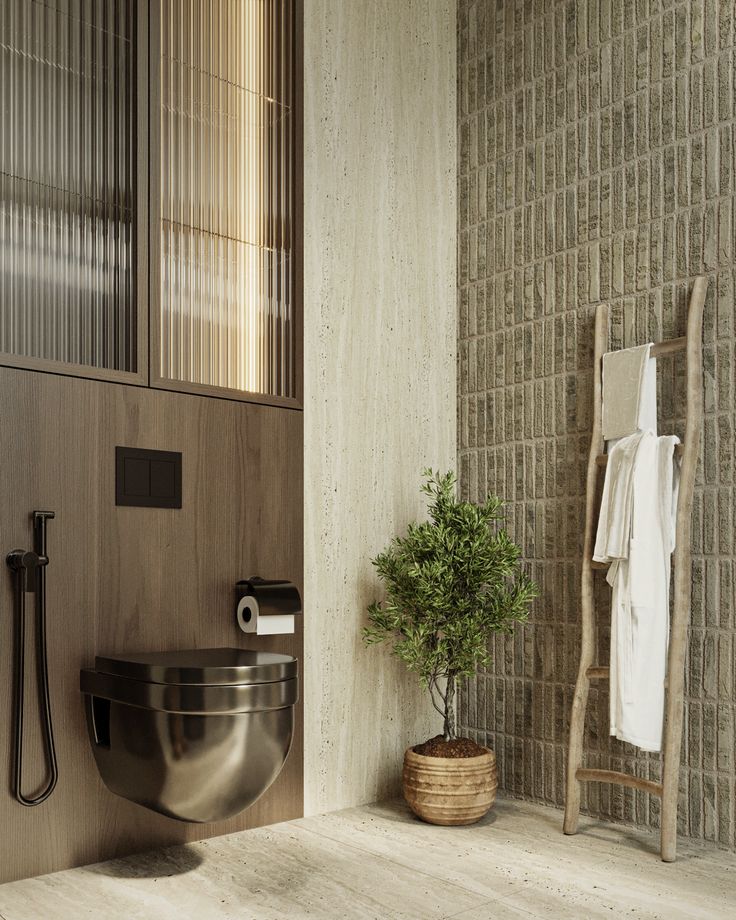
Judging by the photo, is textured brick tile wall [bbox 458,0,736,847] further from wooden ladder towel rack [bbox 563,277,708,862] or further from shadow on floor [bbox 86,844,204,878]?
shadow on floor [bbox 86,844,204,878]

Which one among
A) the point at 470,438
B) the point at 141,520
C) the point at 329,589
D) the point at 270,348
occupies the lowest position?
the point at 329,589

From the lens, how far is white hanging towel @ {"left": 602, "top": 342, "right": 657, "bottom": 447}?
8.43ft

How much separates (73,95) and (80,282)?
1.51ft

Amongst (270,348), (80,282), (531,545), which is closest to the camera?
(80,282)

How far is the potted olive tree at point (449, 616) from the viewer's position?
8.61 feet

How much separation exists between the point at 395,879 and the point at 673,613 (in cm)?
94

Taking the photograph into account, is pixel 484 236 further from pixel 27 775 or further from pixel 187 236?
pixel 27 775

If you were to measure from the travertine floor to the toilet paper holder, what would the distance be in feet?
1.77

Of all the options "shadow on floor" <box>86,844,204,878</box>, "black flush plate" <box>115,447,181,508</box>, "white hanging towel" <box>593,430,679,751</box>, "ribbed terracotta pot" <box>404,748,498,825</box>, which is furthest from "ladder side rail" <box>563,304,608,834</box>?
"black flush plate" <box>115,447,181,508</box>

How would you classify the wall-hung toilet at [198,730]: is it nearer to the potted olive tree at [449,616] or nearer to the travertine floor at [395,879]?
the travertine floor at [395,879]

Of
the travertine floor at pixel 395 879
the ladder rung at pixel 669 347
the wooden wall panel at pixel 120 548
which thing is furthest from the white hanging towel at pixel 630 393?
the travertine floor at pixel 395 879

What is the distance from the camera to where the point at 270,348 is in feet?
8.98

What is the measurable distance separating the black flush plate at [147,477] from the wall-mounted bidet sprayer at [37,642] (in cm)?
24

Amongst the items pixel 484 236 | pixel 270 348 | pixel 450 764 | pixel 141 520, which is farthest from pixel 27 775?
pixel 484 236
